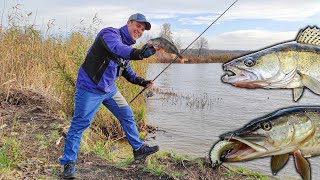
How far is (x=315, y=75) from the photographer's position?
154 cm

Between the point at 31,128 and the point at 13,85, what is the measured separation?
230 cm

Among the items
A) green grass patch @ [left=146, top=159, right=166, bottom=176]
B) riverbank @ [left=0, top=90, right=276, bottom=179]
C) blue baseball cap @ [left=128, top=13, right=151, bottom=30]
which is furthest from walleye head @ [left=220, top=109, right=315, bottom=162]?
green grass patch @ [left=146, top=159, right=166, bottom=176]

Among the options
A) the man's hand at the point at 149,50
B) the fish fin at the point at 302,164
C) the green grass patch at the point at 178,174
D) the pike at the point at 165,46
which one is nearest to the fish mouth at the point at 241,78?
the fish fin at the point at 302,164

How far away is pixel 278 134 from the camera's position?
1.56 meters

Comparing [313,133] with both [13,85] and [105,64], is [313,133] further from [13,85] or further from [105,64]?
[13,85]

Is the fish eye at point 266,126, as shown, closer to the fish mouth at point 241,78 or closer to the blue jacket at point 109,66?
the fish mouth at point 241,78

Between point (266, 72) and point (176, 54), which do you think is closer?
point (266, 72)

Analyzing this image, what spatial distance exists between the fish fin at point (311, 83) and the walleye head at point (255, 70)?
10 centimetres

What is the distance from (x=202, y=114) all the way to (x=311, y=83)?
1020 cm

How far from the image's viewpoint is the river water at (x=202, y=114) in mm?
7734

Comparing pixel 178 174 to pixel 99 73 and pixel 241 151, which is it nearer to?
pixel 99 73

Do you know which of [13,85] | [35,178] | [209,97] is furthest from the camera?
[209,97]

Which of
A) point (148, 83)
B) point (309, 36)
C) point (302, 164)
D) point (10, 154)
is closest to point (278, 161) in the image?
point (302, 164)

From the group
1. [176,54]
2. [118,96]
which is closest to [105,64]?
[118,96]
